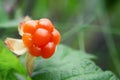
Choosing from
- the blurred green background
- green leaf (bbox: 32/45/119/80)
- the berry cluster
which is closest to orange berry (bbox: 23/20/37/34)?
the berry cluster

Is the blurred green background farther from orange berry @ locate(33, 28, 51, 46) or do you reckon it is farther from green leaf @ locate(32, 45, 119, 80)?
orange berry @ locate(33, 28, 51, 46)

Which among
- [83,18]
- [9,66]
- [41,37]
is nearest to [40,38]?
[41,37]

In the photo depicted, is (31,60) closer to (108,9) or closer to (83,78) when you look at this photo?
(83,78)

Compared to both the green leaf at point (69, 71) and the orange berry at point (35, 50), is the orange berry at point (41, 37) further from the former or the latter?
the green leaf at point (69, 71)

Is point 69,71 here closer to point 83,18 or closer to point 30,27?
point 30,27

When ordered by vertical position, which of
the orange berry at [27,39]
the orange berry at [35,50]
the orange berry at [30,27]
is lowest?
the orange berry at [35,50]

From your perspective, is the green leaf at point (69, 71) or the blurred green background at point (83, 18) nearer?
the green leaf at point (69, 71)

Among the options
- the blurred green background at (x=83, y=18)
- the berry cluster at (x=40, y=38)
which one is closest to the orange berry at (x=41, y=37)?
the berry cluster at (x=40, y=38)
